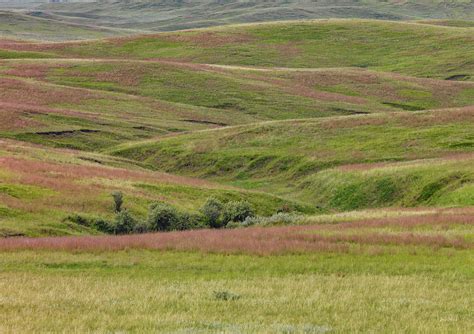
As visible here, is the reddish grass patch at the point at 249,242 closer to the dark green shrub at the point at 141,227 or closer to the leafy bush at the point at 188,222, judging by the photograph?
the dark green shrub at the point at 141,227

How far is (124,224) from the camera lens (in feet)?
127

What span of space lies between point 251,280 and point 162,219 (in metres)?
17.9

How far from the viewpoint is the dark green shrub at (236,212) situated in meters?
45.0

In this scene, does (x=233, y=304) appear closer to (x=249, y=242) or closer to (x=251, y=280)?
(x=251, y=280)

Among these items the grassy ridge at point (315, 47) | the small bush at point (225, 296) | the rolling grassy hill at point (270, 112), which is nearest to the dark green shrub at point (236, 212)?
the rolling grassy hill at point (270, 112)

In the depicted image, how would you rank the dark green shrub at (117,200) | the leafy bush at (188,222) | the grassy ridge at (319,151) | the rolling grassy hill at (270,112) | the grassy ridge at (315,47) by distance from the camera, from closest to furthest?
the leafy bush at (188,222) → the dark green shrub at (117,200) → the grassy ridge at (319,151) → the rolling grassy hill at (270,112) → the grassy ridge at (315,47)

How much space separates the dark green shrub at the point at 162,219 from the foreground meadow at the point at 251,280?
263 inches

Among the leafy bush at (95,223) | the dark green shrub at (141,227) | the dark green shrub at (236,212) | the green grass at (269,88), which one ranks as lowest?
the green grass at (269,88)

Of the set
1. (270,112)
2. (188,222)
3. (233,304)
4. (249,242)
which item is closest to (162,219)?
(188,222)

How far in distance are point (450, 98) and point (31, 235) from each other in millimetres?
92556

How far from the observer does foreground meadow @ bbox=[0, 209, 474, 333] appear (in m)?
17.2

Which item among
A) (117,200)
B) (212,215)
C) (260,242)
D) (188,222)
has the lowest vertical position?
(212,215)

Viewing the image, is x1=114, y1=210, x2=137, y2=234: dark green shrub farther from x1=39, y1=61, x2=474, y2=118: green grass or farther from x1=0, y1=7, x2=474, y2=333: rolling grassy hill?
x1=39, y1=61, x2=474, y2=118: green grass

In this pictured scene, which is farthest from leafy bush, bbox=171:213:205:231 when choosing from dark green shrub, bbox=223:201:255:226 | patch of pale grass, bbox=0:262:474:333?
patch of pale grass, bbox=0:262:474:333
